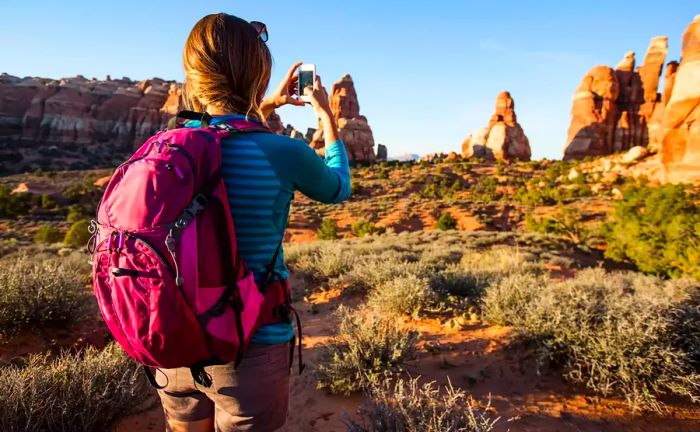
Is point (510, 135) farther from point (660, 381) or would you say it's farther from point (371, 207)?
point (660, 381)

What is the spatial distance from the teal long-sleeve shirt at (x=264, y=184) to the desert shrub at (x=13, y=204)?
117 ft

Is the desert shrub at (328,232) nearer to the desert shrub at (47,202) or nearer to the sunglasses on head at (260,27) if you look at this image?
the sunglasses on head at (260,27)

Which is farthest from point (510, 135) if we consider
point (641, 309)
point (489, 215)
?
point (641, 309)

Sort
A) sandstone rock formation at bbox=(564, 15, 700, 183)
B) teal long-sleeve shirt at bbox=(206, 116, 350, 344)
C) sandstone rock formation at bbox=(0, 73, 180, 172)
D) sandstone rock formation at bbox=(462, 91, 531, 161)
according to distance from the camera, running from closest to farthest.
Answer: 1. teal long-sleeve shirt at bbox=(206, 116, 350, 344)
2. sandstone rock formation at bbox=(564, 15, 700, 183)
3. sandstone rock formation at bbox=(462, 91, 531, 161)
4. sandstone rock formation at bbox=(0, 73, 180, 172)

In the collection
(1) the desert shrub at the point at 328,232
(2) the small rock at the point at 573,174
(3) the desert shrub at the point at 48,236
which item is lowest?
(3) the desert shrub at the point at 48,236

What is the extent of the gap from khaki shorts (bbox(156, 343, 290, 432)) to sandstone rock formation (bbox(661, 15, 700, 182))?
2221 centimetres

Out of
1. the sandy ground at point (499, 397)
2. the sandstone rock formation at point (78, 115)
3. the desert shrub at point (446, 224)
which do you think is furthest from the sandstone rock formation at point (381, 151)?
the sandy ground at point (499, 397)

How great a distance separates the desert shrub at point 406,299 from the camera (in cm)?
502

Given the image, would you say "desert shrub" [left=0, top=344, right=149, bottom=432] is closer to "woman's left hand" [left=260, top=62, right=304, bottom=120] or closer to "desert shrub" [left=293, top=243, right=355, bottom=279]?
"woman's left hand" [left=260, top=62, right=304, bottom=120]

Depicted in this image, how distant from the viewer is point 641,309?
358 cm

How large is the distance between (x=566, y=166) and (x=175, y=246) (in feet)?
169

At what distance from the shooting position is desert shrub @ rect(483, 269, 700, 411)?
10.3 ft

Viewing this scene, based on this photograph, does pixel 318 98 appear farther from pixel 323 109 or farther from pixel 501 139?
pixel 501 139

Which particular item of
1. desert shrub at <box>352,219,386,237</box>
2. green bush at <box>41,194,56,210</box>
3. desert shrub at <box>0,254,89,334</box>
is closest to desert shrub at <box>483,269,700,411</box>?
desert shrub at <box>0,254,89,334</box>
